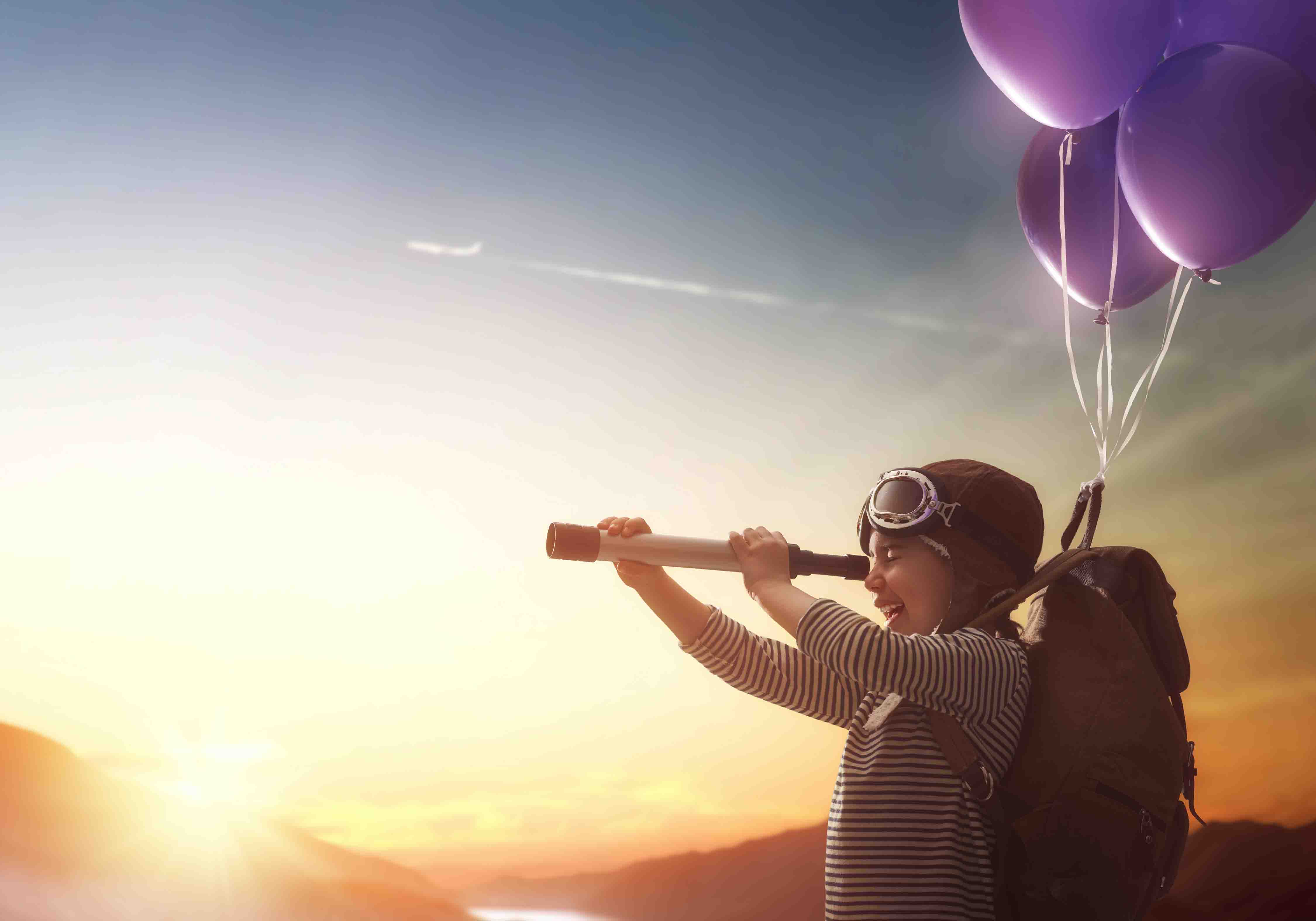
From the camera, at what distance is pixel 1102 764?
1265 millimetres

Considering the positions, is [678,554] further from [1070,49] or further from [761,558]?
[1070,49]

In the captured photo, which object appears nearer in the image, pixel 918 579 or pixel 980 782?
pixel 980 782

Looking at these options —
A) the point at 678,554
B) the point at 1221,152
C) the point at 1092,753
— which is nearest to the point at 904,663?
the point at 1092,753

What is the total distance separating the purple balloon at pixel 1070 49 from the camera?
1927mm

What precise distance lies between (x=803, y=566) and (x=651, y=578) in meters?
0.26

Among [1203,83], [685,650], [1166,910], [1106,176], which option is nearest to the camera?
[685,650]

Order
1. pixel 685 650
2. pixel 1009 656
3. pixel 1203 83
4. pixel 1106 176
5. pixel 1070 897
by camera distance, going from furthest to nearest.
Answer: pixel 1106 176
pixel 1203 83
pixel 685 650
pixel 1009 656
pixel 1070 897

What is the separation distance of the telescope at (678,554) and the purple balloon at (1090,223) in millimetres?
1274

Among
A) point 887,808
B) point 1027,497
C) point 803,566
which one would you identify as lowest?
point 887,808

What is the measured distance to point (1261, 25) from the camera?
198 centimetres

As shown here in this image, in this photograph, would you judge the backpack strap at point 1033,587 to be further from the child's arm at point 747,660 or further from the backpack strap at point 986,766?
the child's arm at point 747,660

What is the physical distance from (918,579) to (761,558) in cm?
25

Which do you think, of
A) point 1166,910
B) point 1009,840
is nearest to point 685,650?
point 1009,840

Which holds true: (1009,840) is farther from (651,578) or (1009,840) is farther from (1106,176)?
(1106,176)
